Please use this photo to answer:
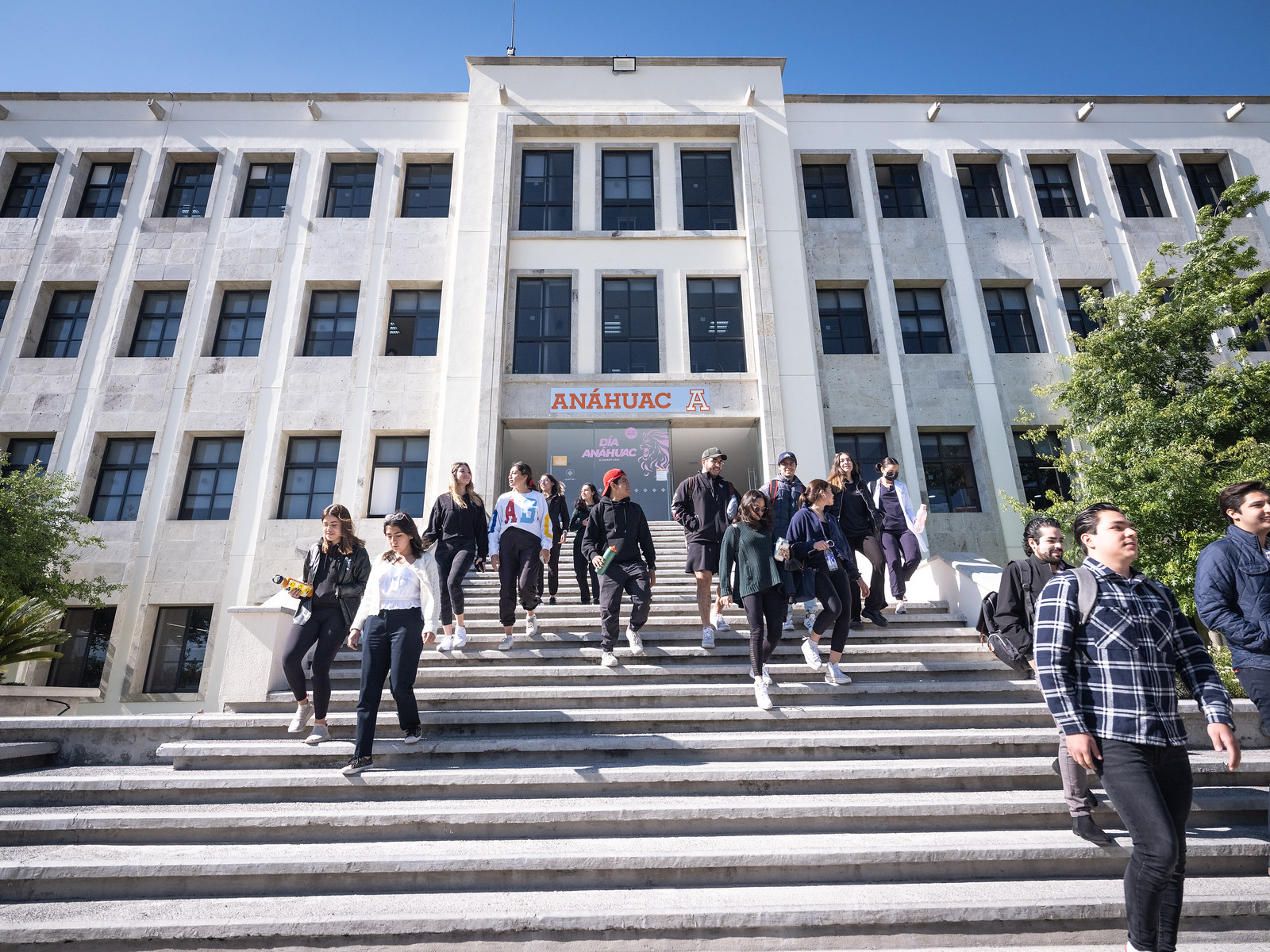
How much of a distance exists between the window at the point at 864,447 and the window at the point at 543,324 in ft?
21.3

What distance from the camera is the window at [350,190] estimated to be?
1636 centimetres

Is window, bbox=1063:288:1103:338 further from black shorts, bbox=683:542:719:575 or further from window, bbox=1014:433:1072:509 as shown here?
black shorts, bbox=683:542:719:575

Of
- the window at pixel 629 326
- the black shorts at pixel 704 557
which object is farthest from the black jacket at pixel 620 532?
the window at pixel 629 326

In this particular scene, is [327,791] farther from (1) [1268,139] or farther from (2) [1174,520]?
(1) [1268,139]

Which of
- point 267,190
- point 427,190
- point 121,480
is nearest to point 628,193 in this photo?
point 427,190

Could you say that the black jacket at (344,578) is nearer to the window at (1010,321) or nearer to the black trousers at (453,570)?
the black trousers at (453,570)

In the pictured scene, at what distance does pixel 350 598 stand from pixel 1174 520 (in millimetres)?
11098

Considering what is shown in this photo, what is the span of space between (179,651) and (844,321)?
16.1 meters

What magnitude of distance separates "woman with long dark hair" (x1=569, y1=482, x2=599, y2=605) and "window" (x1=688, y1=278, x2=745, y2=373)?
7241 millimetres

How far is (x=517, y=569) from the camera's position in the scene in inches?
287

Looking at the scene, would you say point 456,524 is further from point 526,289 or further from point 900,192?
point 900,192

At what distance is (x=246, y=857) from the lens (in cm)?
396

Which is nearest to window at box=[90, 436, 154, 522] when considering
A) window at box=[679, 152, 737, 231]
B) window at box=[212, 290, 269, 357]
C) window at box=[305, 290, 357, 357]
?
window at box=[212, 290, 269, 357]

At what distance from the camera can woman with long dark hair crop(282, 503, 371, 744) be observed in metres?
5.25
